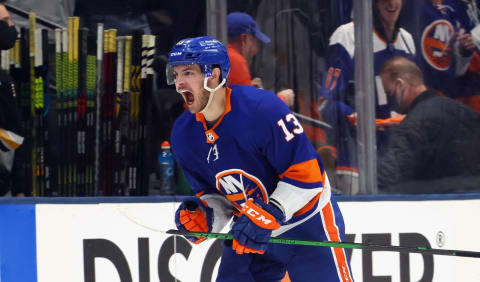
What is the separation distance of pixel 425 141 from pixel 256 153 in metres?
2.22

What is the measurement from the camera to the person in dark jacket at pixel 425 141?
489cm

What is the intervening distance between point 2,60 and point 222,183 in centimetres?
185

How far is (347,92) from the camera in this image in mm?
4820

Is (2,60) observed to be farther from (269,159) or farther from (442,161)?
(442,161)

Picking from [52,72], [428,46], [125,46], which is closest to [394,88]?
[428,46]

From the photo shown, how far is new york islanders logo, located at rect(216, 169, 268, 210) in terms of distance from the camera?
2996 millimetres

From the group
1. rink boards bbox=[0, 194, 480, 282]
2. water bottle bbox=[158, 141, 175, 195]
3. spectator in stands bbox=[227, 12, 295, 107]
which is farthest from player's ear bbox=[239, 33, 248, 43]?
rink boards bbox=[0, 194, 480, 282]

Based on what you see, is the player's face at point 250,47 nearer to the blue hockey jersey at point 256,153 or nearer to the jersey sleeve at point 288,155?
the blue hockey jersey at point 256,153

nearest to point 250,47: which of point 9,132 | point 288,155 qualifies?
point 9,132

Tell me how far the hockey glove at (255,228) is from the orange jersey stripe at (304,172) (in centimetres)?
13

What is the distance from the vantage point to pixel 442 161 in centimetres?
501

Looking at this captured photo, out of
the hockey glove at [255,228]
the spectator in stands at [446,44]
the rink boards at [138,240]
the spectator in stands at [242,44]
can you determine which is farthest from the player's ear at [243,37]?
the hockey glove at [255,228]

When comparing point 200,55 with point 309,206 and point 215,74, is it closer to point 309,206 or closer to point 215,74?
point 215,74

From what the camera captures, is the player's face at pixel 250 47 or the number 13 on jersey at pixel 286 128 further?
the player's face at pixel 250 47
